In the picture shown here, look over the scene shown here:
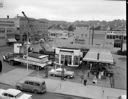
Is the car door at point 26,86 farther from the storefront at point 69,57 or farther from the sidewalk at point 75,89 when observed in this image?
the storefront at point 69,57

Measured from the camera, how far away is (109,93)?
3.43 meters

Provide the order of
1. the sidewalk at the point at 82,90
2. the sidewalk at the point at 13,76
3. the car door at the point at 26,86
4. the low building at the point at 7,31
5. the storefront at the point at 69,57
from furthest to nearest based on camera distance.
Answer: the low building at the point at 7,31 → the storefront at the point at 69,57 → the sidewalk at the point at 13,76 → the car door at the point at 26,86 → the sidewalk at the point at 82,90

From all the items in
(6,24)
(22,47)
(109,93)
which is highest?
(6,24)

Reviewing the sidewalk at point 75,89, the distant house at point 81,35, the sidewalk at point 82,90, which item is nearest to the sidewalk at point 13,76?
the sidewalk at point 75,89

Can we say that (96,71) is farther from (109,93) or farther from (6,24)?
(6,24)

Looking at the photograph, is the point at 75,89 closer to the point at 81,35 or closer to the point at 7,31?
the point at 81,35

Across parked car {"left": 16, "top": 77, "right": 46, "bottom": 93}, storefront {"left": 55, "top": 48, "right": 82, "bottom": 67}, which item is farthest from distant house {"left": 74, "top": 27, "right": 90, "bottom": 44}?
parked car {"left": 16, "top": 77, "right": 46, "bottom": 93}

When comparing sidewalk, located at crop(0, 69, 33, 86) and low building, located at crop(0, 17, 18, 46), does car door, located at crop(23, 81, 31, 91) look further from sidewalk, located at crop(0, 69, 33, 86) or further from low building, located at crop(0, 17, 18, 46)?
low building, located at crop(0, 17, 18, 46)

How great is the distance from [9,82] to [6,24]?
7.24m

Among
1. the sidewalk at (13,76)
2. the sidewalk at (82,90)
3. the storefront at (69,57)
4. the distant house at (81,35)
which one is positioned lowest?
the sidewalk at (82,90)

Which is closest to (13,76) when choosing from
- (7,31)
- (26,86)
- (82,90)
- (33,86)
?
(26,86)

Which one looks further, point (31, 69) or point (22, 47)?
point (22, 47)

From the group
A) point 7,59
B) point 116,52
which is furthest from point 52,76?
point 116,52

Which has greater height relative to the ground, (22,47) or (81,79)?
(22,47)
